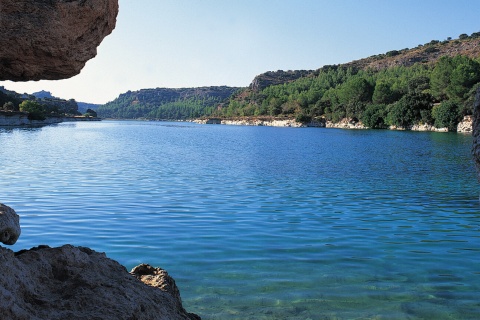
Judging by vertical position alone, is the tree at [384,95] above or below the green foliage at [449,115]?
above

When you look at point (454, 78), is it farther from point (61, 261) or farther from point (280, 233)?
point (61, 261)

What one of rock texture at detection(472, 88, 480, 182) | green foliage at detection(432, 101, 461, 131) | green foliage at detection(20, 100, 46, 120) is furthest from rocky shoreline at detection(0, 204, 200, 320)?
green foliage at detection(20, 100, 46, 120)

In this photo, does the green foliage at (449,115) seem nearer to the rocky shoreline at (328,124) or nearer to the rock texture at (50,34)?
the rocky shoreline at (328,124)

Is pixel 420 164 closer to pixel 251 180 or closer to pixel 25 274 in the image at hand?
pixel 251 180

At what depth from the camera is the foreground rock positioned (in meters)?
2.91

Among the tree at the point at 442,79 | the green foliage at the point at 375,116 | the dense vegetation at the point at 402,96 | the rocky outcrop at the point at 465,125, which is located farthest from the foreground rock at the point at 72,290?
the green foliage at the point at 375,116

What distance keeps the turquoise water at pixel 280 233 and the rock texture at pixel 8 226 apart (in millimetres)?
2962

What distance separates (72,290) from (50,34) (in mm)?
2127

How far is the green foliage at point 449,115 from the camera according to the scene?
76.4m

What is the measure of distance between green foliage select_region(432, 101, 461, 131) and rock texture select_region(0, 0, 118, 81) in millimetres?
Result: 80470

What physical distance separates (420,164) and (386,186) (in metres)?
9.91

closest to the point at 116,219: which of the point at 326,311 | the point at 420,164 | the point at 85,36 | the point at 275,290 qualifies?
the point at 275,290

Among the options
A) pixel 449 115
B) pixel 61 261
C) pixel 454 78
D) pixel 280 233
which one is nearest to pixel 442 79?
pixel 454 78

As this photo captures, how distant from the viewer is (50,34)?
397cm
